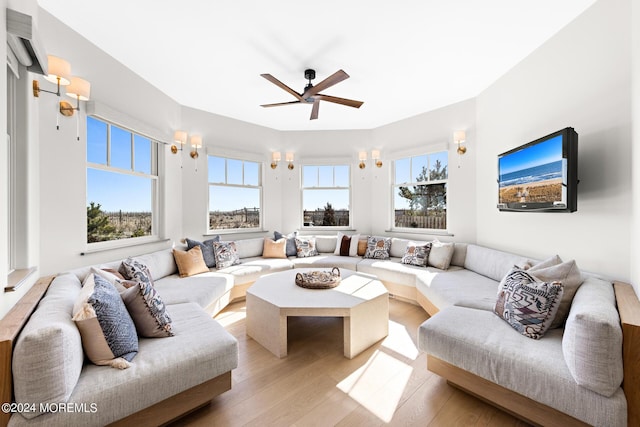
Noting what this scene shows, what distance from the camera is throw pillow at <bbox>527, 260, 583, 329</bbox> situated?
1.70m

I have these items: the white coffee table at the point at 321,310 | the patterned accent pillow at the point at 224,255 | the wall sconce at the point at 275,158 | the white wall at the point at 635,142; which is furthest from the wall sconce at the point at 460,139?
the patterned accent pillow at the point at 224,255

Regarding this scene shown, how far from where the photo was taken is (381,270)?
3672 millimetres

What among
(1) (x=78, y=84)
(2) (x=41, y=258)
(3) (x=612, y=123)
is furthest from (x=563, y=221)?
(2) (x=41, y=258)

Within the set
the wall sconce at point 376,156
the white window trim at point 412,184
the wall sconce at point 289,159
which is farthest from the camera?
the wall sconce at point 289,159

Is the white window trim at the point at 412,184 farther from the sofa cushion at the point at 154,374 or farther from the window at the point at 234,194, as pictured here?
the sofa cushion at the point at 154,374

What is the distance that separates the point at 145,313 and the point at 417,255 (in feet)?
10.6

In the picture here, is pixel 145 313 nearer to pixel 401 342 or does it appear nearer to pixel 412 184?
pixel 401 342

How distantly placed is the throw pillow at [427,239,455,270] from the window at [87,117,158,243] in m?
3.95

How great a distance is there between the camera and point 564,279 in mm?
1736

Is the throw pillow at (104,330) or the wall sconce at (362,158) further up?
the wall sconce at (362,158)

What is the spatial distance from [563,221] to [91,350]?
366 centimetres

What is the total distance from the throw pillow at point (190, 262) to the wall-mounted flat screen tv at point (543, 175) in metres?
3.75

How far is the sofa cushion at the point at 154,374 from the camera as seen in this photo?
1.17m

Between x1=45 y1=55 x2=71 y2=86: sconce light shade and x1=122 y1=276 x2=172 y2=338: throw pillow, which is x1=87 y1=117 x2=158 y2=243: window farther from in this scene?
x1=122 y1=276 x2=172 y2=338: throw pillow
